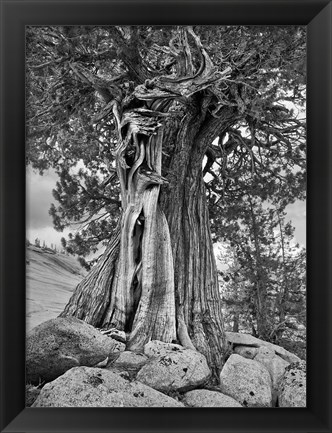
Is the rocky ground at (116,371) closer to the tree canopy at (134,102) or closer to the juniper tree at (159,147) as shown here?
the juniper tree at (159,147)

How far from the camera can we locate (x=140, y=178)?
2057 millimetres

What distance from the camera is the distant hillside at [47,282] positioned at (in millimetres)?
1709

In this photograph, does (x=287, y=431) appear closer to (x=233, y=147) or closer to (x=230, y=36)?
(x=233, y=147)

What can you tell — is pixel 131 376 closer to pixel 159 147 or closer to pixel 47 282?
pixel 47 282

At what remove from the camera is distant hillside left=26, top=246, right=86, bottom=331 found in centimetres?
171

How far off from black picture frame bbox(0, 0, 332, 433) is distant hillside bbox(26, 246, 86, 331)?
176 millimetres

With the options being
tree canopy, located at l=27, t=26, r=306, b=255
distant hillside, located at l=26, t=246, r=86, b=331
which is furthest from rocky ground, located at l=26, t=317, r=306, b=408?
tree canopy, located at l=27, t=26, r=306, b=255

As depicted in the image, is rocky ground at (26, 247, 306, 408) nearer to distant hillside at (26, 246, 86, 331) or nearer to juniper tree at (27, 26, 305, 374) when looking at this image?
distant hillside at (26, 246, 86, 331)

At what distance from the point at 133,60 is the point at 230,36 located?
53cm

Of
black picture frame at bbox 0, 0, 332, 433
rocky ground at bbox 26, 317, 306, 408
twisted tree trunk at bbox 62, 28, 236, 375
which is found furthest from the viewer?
twisted tree trunk at bbox 62, 28, 236, 375
